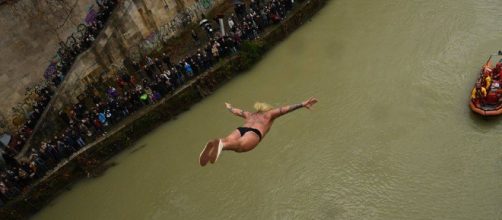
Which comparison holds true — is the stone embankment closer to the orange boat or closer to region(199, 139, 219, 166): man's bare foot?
the orange boat

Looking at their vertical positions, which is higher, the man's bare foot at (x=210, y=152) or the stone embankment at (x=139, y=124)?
the man's bare foot at (x=210, y=152)

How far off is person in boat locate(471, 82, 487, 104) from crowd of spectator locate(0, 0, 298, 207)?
8012 mm

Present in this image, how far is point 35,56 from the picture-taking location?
798 inches

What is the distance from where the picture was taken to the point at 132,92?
776 inches

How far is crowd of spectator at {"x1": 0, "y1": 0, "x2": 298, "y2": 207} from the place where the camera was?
18562 millimetres

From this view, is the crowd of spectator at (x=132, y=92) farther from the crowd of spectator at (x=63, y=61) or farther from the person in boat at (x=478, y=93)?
the person in boat at (x=478, y=93)

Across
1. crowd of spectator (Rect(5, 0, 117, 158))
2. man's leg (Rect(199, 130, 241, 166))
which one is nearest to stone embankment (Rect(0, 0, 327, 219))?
crowd of spectator (Rect(5, 0, 117, 158))

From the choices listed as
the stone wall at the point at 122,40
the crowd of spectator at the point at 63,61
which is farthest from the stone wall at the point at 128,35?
the crowd of spectator at the point at 63,61

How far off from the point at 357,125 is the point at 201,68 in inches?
251

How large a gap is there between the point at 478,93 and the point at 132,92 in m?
11.3

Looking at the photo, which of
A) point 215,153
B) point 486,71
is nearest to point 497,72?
point 486,71

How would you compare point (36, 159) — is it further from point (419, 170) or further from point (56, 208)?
A: point (419, 170)

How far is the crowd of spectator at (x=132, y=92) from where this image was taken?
1856cm

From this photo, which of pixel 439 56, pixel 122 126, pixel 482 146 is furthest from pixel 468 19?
pixel 122 126
